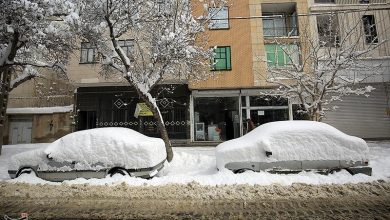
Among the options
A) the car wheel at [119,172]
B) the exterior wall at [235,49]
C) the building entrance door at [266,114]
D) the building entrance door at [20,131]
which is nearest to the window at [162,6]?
the exterior wall at [235,49]

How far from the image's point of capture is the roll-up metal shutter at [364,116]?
58.4 ft

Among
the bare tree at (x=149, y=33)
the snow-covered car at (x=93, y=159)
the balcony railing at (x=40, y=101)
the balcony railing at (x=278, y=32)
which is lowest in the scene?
the snow-covered car at (x=93, y=159)

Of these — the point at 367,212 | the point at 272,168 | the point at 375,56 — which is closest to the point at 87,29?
the point at 272,168

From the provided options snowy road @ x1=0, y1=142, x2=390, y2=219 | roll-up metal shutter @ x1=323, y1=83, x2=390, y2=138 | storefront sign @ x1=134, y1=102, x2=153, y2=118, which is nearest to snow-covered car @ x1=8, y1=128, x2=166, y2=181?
snowy road @ x1=0, y1=142, x2=390, y2=219

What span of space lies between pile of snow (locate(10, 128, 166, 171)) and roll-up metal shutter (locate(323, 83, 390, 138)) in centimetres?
1455

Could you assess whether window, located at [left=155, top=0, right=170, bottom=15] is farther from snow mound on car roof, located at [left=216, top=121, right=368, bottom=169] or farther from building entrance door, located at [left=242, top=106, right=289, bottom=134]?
building entrance door, located at [left=242, top=106, right=289, bottom=134]

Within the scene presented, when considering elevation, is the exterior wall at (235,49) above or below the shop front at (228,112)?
above

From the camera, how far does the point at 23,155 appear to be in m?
7.60

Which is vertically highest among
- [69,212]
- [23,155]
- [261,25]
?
[261,25]

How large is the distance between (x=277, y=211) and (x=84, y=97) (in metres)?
Result: 16.1

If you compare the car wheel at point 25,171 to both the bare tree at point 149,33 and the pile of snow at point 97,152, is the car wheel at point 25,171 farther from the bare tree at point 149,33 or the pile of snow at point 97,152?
the bare tree at point 149,33

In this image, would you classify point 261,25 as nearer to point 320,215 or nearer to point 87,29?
point 87,29

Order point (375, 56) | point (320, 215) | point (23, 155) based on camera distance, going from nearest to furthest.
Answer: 1. point (320, 215)
2. point (23, 155)
3. point (375, 56)

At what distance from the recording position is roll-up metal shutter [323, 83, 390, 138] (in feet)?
58.4
